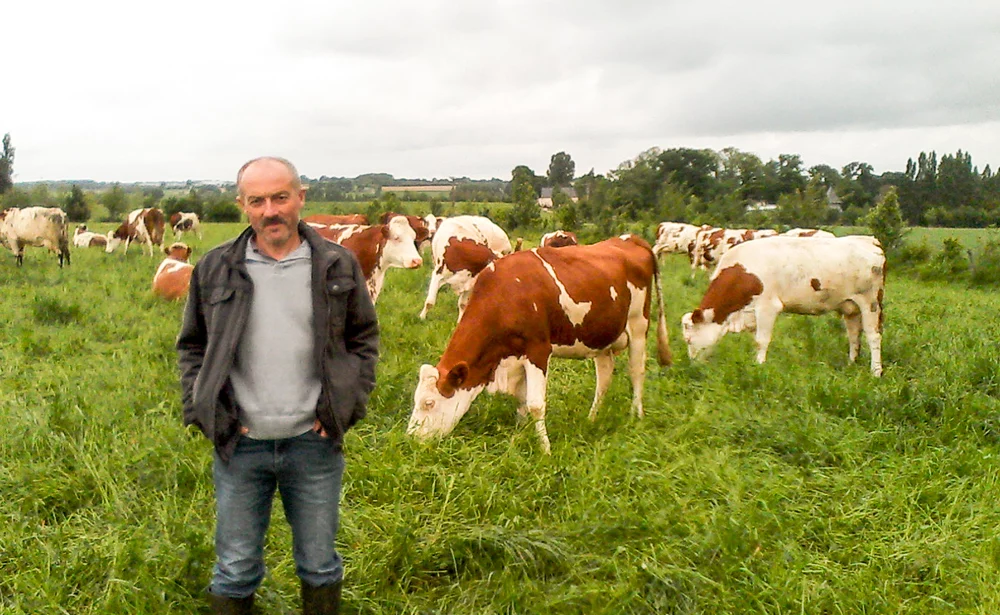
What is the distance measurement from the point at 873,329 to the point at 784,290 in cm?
114

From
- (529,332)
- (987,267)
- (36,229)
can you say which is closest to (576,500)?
(529,332)

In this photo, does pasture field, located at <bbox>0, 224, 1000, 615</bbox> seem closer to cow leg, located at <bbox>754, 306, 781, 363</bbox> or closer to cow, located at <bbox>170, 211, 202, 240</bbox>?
cow leg, located at <bbox>754, 306, 781, 363</bbox>

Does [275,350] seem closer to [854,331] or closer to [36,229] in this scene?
[854,331]

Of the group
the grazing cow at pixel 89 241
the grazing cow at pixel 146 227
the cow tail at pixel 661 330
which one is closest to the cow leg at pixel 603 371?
the cow tail at pixel 661 330

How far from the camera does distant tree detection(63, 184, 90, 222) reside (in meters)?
43.1

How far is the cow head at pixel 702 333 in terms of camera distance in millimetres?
8086

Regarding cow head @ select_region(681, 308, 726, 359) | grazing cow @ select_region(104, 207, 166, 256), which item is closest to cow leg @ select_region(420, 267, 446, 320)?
cow head @ select_region(681, 308, 726, 359)

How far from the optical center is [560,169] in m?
80.2

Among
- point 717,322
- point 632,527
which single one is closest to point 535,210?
point 717,322

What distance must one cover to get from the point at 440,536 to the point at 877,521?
2.46 meters

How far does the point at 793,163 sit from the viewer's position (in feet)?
196

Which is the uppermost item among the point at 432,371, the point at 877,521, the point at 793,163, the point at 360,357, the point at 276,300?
the point at 793,163

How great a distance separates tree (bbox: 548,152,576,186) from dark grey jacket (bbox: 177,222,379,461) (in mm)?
77941

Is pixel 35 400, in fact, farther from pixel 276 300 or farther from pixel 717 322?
pixel 717 322
